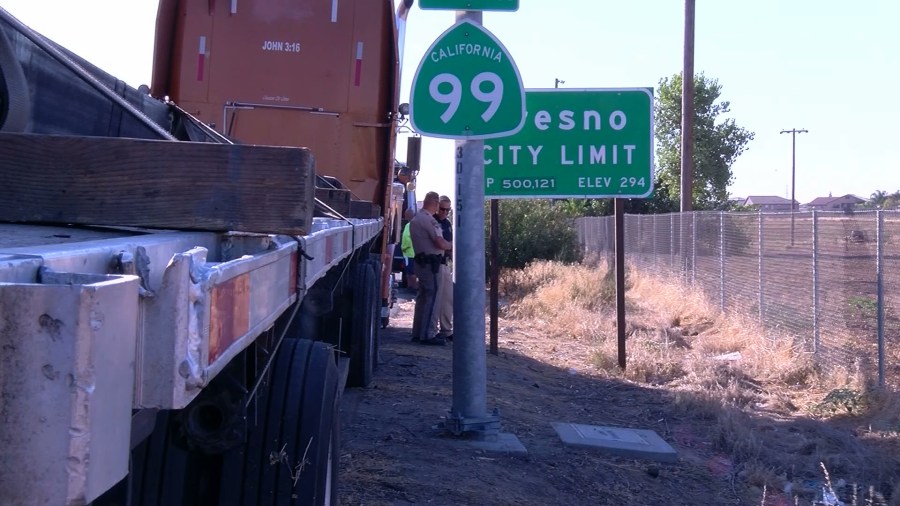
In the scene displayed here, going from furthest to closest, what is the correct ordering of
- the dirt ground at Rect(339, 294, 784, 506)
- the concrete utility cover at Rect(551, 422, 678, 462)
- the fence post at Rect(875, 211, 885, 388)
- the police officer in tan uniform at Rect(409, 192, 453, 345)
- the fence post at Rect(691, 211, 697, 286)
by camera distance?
the fence post at Rect(691, 211, 697, 286)
the police officer in tan uniform at Rect(409, 192, 453, 345)
the fence post at Rect(875, 211, 885, 388)
the concrete utility cover at Rect(551, 422, 678, 462)
the dirt ground at Rect(339, 294, 784, 506)

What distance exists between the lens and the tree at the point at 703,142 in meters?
40.1

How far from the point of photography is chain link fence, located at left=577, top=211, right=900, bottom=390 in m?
9.93

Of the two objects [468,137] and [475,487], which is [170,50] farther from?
[475,487]

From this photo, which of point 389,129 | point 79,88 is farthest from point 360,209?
point 79,88

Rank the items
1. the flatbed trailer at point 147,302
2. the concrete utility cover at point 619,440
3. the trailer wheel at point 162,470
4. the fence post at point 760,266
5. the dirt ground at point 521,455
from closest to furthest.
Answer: the flatbed trailer at point 147,302, the trailer wheel at point 162,470, the dirt ground at point 521,455, the concrete utility cover at point 619,440, the fence post at point 760,266

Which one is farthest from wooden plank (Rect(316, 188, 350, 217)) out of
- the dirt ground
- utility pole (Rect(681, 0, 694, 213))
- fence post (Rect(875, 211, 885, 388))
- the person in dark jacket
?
utility pole (Rect(681, 0, 694, 213))

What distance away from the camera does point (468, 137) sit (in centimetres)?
668

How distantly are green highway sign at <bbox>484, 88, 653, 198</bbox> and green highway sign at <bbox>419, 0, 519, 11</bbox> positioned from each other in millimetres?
3415

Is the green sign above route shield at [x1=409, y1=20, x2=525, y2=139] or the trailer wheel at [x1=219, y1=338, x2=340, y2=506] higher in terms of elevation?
the green sign above route shield at [x1=409, y1=20, x2=525, y2=139]

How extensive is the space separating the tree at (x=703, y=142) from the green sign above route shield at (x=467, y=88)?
110 ft

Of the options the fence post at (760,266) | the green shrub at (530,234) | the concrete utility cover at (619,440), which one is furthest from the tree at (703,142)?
the concrete utility cover at (619,440)

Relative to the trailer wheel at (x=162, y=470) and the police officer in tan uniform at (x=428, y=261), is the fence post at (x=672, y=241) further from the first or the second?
the trailer wheel at (x=162, y=470)

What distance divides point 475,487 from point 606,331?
Result: 26.8 feet

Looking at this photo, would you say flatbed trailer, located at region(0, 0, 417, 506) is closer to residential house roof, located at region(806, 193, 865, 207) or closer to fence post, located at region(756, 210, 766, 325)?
fence post, located at region(756, 210, 766, 325)
